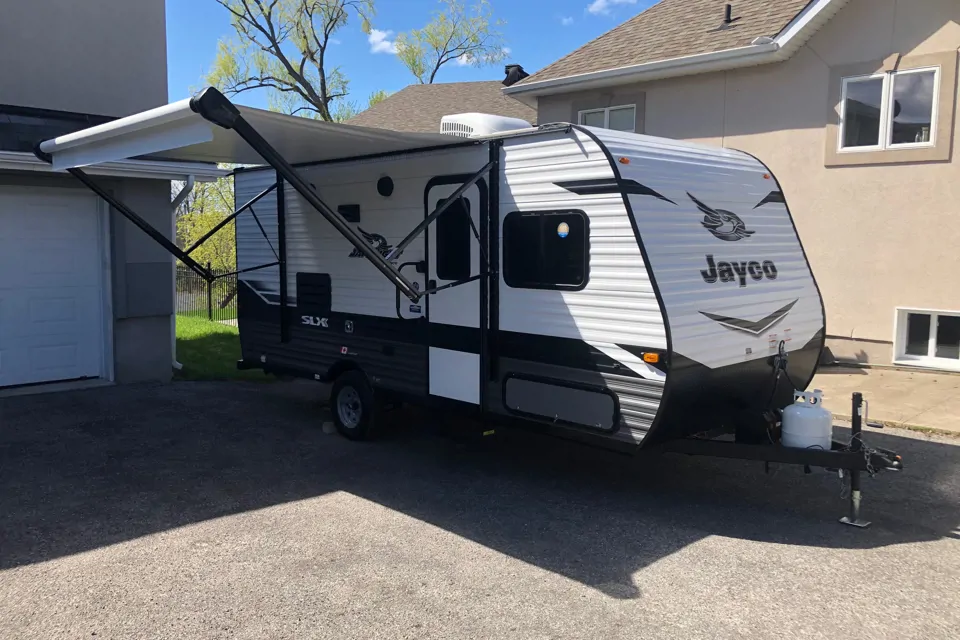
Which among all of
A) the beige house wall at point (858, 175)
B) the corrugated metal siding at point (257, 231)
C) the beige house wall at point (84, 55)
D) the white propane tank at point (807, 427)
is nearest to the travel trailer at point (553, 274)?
the white propane tank at point (807, 427)

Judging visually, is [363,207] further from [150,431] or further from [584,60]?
[584,60]

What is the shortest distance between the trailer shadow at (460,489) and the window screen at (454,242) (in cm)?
168

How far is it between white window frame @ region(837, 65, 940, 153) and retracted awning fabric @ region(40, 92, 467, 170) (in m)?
7.10

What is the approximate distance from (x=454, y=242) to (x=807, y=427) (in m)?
3.02

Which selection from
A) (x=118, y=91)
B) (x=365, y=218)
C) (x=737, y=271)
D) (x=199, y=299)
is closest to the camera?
(x=737, y=271)

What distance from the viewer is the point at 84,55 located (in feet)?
32.5

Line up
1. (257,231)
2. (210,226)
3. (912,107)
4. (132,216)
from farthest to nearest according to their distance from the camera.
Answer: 1. (210,226)
2. (912,107)
3. (257,231)
4. (132,216)

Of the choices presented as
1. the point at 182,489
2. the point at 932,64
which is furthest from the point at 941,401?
the point at 182,489

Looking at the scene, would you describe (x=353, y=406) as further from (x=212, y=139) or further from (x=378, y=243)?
(x=212, y=139)

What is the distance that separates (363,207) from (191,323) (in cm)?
952

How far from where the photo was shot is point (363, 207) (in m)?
7.32

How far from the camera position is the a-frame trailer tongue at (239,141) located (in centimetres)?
513

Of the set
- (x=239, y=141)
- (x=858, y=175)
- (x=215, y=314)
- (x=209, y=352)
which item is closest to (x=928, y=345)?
(x=858, y=175)

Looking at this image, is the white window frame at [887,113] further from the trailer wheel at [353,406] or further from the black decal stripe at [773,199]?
the trailer wheel at [353,406]
